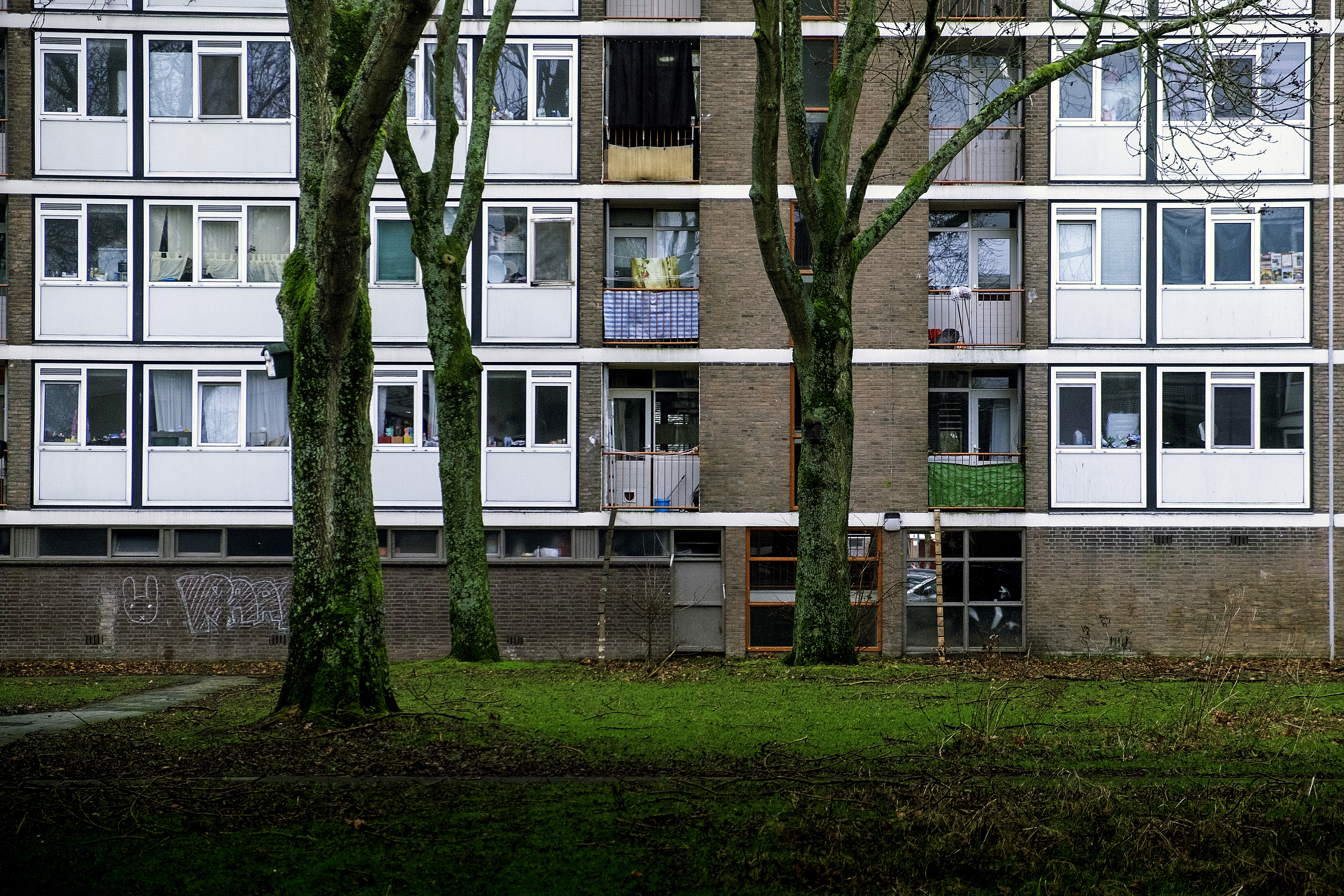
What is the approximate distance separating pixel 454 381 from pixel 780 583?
1037 cm

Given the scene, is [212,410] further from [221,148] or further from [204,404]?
[221,148]

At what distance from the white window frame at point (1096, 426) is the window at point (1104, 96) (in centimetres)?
514

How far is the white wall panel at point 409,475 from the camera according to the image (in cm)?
2358

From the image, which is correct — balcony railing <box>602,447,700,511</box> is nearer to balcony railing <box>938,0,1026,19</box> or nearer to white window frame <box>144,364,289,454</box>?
white window frame <box>144,364,289,454</box>

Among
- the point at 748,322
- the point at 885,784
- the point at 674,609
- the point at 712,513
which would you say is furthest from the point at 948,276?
the point at 885,784

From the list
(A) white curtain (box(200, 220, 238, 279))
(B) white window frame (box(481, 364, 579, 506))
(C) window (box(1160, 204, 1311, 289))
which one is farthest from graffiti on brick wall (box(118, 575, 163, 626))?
(C) window (box(1160, 204, 1311, 289))

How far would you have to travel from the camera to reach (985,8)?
2447 centimetres

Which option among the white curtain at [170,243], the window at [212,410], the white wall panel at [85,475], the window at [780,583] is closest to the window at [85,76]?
the white curtain at [170,243]

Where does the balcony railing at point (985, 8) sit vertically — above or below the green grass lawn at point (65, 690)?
above

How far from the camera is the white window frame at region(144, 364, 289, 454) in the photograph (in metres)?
23.7

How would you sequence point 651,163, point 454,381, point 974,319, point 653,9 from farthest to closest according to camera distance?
point 653,9 < point 974,319 < point 651,163 < point 454,381

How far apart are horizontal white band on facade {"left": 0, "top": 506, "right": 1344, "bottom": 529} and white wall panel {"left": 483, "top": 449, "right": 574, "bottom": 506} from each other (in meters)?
0.25

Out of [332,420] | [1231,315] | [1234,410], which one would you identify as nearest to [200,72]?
[332,420]

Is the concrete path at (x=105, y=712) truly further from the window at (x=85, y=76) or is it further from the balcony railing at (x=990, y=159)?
the balcony railing at (x=990, y=159)
